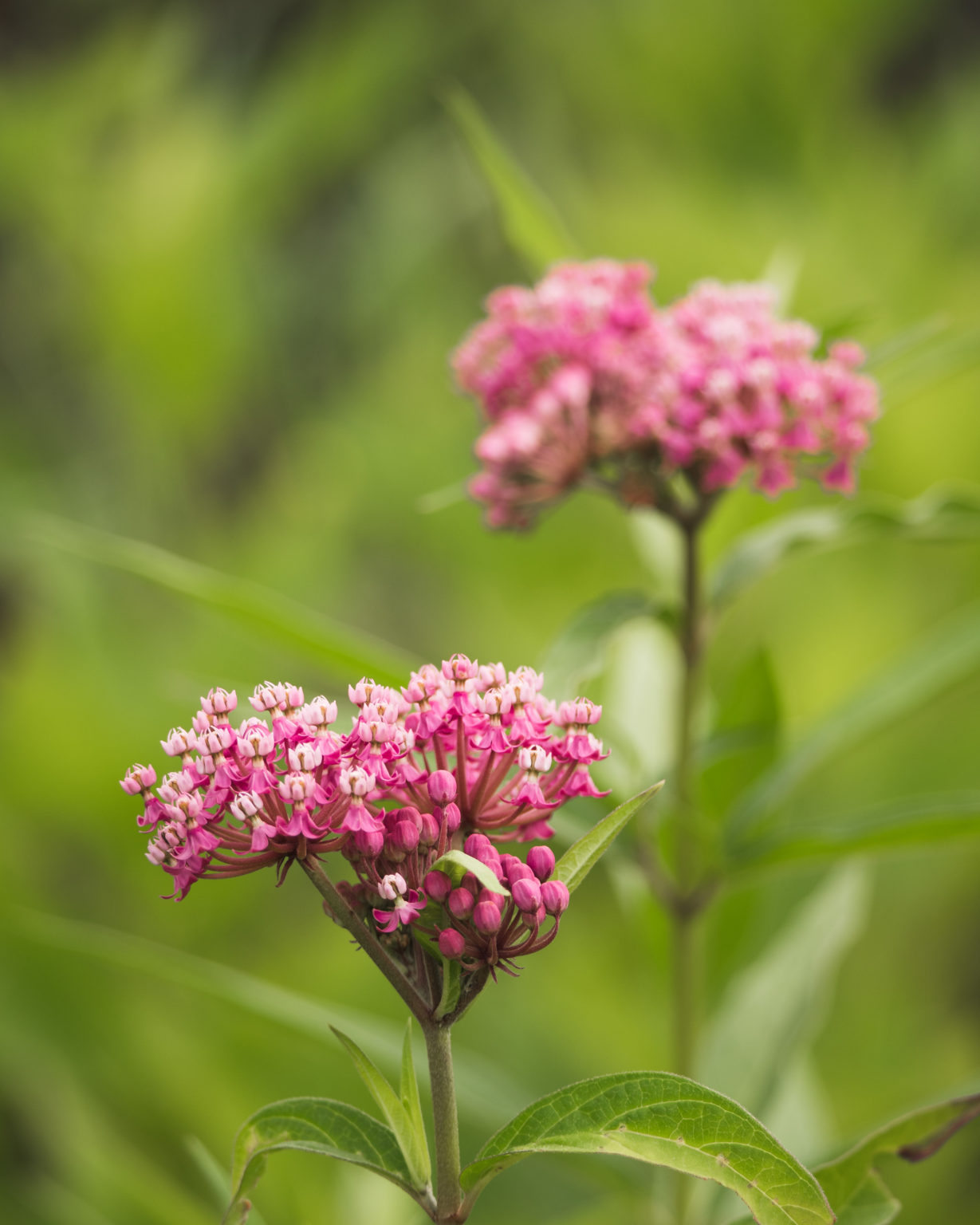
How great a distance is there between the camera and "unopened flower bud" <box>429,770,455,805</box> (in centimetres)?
62

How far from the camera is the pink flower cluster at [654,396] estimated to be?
98 centimetres

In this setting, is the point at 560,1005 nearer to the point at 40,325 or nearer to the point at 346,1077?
the point at 346,1077

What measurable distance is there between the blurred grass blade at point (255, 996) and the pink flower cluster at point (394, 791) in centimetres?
42

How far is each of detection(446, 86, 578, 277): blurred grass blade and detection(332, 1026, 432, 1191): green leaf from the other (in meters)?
0.76

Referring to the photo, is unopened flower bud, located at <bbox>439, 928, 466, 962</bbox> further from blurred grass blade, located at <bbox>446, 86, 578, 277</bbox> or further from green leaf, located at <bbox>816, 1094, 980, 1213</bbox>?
blurred grass blade, located at <bbox>446, 86, 578, 277</bbox>

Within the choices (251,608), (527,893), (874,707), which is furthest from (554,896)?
(874,707)

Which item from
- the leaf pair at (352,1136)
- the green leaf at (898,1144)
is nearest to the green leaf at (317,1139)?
the leaf pair at (352,1136)

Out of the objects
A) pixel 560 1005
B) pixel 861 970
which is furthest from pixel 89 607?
pixel 861 970

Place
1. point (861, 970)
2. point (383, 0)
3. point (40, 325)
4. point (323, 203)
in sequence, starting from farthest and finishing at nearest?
point (323, 203)
point (383, 0)
point (40, 325)
point (861, 970)

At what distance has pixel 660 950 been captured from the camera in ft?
4.00

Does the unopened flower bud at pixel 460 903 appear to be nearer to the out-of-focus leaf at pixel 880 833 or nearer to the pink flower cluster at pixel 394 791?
the pink flower cluster at pixel 394 791

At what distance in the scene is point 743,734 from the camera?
3.64 ft

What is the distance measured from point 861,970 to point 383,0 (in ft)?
8.51

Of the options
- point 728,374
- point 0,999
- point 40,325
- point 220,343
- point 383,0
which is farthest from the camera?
point 383,0
